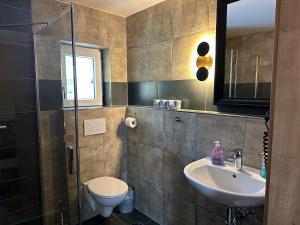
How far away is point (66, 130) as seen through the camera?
1.93m

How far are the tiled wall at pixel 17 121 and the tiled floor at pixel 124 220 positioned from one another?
70 cm

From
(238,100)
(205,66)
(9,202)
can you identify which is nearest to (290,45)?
(238,100)

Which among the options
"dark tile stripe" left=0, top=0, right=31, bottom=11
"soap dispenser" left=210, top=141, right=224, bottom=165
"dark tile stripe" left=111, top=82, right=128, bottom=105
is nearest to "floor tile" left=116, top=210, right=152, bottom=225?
"soap dispenser" left=210, top=141, right=224, bottom=165

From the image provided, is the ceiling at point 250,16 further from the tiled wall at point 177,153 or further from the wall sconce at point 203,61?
the tiled wall at point 177,153

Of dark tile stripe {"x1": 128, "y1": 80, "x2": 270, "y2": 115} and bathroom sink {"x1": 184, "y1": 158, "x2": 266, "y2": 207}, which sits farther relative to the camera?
dark tile stripe {"x1": 128, "y1": 80, "x2": 270, "y2": 115}

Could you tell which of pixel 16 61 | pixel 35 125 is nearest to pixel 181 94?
pixel 35 125

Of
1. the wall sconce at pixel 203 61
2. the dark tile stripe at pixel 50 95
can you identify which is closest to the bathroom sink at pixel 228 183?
the wall sconce at pixel 203 61

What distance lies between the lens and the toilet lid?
2082mm

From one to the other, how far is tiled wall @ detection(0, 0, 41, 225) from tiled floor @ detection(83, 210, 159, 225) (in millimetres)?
695

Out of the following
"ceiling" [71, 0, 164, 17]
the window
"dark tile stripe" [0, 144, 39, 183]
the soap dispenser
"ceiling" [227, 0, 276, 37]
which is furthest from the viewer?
the window

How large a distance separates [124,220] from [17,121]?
1599 mm

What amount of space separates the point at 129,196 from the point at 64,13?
2.12 meters

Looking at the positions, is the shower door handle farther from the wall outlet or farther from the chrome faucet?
the chrome faucet

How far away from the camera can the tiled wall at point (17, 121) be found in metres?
1.87
